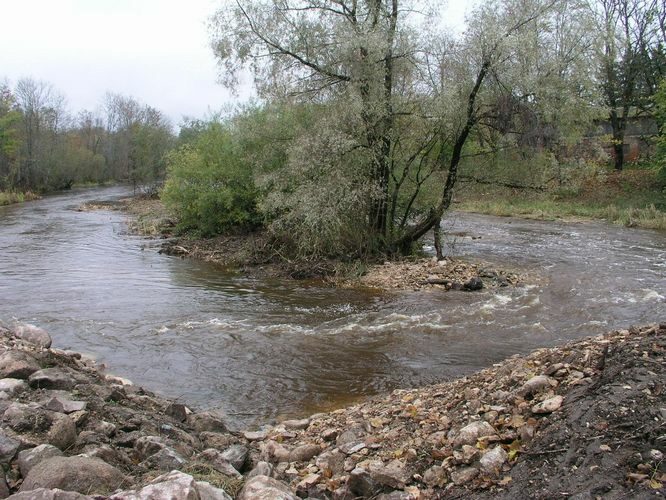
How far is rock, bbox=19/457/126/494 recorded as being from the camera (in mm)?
3809

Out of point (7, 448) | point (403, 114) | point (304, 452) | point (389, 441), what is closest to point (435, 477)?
point (389, 441)

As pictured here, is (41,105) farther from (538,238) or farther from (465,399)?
(465,399)

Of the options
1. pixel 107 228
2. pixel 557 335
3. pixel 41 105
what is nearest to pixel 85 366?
→ pixel 557 335

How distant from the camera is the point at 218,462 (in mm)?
4867

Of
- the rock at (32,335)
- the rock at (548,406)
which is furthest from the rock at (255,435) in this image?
the rock at (32,335)

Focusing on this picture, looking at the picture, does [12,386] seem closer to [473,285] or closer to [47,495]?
[47,495]

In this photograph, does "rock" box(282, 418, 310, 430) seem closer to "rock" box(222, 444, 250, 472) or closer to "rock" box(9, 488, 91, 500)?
"rock" box(222, 444, 250, 472)

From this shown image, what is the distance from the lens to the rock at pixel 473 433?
4.73 meters

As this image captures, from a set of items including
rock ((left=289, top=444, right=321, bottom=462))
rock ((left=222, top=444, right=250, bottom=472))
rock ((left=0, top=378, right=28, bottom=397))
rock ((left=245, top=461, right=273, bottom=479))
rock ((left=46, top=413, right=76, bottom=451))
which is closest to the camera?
rock ((left=46, top=413, right=76, bottom=451))

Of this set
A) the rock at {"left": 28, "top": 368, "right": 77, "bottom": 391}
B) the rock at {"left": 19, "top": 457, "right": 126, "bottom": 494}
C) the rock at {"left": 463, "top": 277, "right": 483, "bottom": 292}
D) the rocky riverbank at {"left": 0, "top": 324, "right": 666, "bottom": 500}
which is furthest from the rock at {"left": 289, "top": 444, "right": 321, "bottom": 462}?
the rock at {"left": 463, "top": 277, "right": 483, "bottom": 292}

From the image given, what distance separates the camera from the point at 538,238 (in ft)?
76.7

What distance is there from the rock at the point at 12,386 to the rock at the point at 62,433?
3.55ft

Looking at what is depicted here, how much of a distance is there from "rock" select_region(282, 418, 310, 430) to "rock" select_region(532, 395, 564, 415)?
276cm

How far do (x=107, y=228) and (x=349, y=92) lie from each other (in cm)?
1774
